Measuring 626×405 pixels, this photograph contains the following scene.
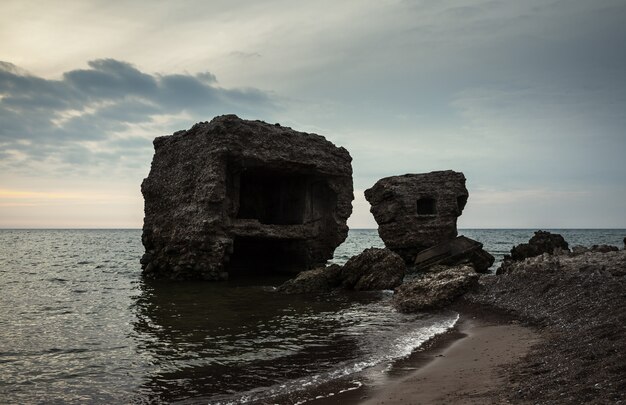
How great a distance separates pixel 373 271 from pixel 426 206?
16.2 meters

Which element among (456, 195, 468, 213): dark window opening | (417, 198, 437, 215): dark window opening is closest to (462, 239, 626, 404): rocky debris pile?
(456, 195, 468, 213): dark window opening

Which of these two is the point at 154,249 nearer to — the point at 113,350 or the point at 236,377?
the point at 113,350

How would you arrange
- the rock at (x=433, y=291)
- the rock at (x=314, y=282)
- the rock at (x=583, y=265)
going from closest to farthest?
the rock at (x=583, y=265)
the rock at (x=433, y=291)
the rock at (x=314, y=282)

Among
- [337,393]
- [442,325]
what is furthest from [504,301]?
[337,393]

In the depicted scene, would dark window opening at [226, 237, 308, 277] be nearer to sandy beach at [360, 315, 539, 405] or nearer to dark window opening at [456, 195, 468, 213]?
dark window opening at [456, 195, 468, 213]

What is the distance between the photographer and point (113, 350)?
32.7 ft

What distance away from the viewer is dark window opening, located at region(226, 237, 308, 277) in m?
27.9

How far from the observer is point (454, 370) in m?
7.48

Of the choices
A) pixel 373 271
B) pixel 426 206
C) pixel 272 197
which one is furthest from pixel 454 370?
pixel 426 206

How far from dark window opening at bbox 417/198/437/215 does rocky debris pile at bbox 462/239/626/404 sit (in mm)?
16686

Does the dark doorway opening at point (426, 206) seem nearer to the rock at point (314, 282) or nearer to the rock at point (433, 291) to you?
the rock at point (314, 282)

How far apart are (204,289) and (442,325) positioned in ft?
36.0

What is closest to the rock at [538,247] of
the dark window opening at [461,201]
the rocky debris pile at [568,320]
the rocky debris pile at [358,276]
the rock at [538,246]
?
the rock at [538,246]

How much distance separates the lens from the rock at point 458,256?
86.2 ft
